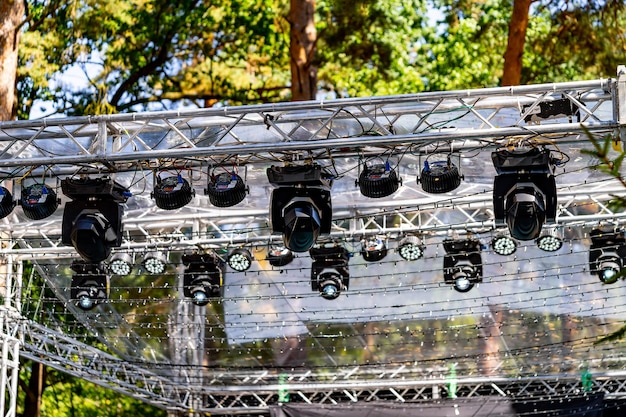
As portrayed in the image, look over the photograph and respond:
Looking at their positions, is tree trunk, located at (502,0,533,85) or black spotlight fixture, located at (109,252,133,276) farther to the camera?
tree trunk, located at (502,0,533,85)

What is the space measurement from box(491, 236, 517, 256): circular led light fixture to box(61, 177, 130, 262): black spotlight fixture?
10.4 feet

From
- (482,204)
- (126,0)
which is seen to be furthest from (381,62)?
(482,204)

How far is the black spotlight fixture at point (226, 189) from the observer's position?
682cm

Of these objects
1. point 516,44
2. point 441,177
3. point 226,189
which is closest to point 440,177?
point 441,177

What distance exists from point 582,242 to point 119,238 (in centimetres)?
488

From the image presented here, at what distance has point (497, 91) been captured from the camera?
19.7 feet

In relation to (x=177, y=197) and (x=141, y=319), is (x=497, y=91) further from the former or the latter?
(x=141, y=319)

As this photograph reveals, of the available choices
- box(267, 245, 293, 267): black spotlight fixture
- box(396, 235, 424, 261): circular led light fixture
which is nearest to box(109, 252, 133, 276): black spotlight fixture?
box(267, 245, 293, 267): black spotlight fixture

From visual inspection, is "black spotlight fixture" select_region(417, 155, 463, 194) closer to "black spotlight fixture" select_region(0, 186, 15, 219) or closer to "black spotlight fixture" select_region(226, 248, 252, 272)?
"black spotlight fixture" select_region(226, 248, 252, 272)

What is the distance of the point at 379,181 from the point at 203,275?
261 centimetres

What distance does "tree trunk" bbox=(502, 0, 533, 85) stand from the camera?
10.9 m

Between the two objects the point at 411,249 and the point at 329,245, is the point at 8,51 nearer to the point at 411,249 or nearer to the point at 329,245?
the point at 329,245

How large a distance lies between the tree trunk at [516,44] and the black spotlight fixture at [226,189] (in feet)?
16.4

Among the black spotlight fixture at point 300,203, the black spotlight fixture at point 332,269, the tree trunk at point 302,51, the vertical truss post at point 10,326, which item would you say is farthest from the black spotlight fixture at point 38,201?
the tree trunk at point 302,51
